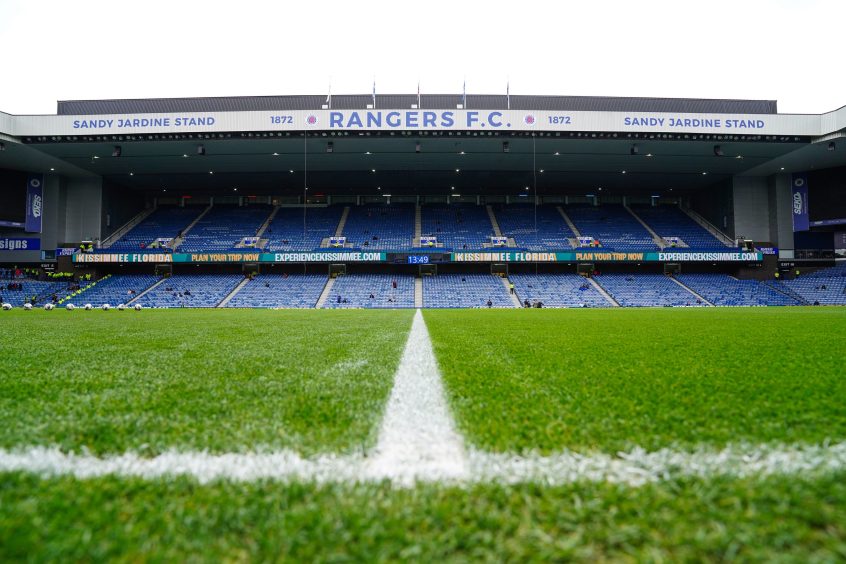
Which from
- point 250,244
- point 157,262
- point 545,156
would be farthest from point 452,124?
point 157,262

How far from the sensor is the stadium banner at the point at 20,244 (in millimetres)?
25580

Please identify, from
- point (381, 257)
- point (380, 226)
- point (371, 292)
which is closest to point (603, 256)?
point (381, 257)

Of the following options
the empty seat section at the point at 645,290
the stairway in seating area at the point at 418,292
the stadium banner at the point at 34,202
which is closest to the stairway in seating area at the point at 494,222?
the stairway in seating area at the point at 418,292

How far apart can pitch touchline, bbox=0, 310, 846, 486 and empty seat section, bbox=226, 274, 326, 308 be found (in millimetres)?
22329

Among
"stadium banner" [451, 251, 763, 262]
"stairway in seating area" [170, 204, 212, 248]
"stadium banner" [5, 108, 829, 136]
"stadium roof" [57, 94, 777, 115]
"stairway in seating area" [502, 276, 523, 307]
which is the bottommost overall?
"stairway in seating area" [502, 276, 523, 307]

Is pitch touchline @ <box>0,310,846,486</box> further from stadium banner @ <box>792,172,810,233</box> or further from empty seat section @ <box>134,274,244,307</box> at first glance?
stadium banner @ <box>792,172,810,233</box>

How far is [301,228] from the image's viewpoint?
3000cm

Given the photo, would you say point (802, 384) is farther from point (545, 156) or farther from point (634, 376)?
point (545, 156)

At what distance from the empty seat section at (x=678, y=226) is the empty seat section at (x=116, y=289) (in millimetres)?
34157

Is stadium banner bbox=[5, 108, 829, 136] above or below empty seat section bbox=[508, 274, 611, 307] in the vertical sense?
above

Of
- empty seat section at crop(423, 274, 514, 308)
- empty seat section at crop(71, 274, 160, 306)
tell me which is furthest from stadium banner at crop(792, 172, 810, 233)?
empty seat section at crop(71, 274, 160, 306)

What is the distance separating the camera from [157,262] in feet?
85.7

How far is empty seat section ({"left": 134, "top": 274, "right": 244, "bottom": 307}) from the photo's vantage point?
23.1 m

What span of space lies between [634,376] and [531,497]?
1.47 meters
